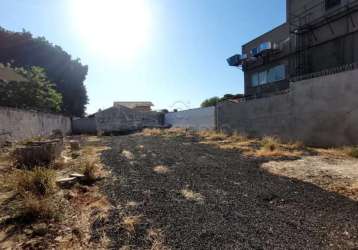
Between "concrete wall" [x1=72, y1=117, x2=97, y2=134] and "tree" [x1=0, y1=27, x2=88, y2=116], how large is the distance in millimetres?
4109

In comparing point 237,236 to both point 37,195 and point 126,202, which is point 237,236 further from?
point 37,195

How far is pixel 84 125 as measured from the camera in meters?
31.0

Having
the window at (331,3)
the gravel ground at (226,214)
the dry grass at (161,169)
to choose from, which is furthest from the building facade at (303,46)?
the dry grass at (161,169)

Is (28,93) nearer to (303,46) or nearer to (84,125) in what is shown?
(84,125)

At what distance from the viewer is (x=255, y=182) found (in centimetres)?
571

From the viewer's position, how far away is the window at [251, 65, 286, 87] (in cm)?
1905

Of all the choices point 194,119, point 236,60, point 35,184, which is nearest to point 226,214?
point 35,184

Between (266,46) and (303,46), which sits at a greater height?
(266,46)

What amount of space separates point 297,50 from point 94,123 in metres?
23.2

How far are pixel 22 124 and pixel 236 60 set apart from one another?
56.3ft

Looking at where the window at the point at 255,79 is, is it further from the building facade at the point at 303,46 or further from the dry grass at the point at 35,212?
the dry grass at the point at 35,212

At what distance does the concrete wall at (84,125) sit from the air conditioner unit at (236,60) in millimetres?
17408

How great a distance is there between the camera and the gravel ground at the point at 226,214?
3023mm

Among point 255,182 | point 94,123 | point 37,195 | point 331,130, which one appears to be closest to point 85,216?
point 37,195
